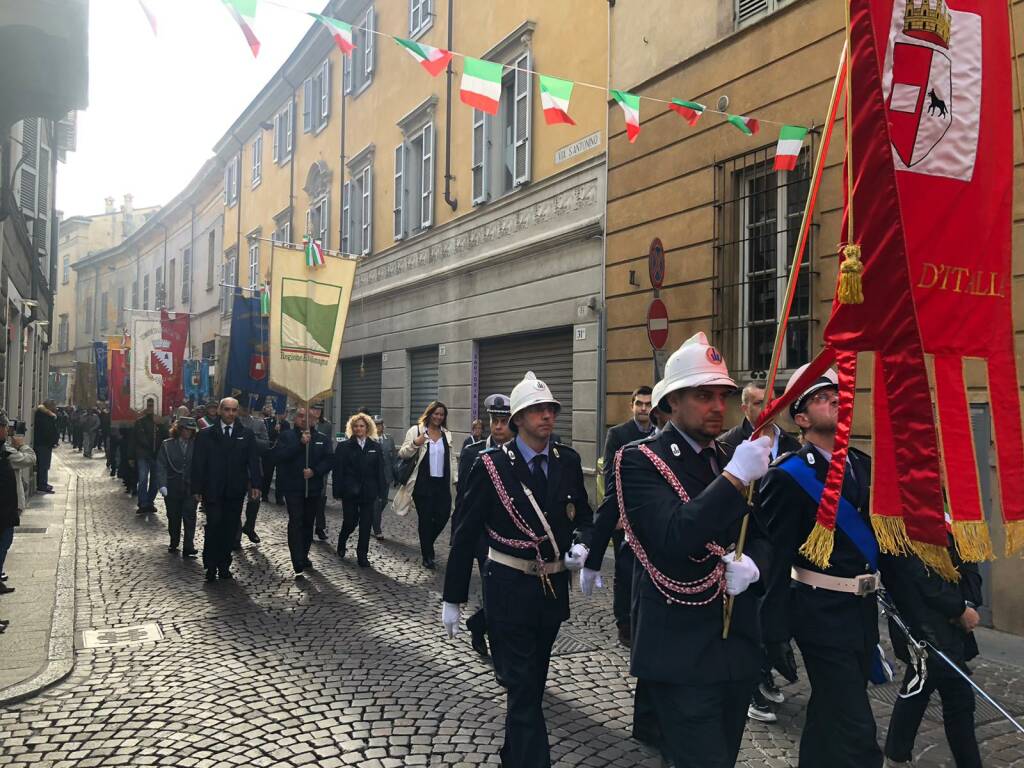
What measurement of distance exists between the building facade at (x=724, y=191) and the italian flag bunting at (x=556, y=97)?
95.7 inches

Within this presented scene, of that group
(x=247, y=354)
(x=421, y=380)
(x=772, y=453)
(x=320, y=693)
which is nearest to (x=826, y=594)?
(x=772, y=453)

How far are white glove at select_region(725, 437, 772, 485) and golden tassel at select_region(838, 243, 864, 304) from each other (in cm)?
63

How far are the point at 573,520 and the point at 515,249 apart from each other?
10.9 m

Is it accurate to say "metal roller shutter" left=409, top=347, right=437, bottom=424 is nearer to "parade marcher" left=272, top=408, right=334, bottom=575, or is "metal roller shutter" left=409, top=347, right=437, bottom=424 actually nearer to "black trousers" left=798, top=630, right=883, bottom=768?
"parade marcher" left=272, top=408, right=334, bottom=575

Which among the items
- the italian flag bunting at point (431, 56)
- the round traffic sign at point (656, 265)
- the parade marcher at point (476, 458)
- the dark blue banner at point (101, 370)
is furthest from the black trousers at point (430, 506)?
the dark blue banner at point (101, 370)

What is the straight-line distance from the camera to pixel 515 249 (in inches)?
575

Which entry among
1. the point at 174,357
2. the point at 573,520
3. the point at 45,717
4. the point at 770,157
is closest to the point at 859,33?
the point at 573,520

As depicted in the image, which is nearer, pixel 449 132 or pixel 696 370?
pixel 696 370

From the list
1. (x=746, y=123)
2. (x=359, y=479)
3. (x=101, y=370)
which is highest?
(x=746, y=123)

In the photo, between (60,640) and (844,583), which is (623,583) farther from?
(60,640)

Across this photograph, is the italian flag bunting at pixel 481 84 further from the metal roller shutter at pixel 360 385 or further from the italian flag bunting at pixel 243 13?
the metal roller shutter at pixel 360 385

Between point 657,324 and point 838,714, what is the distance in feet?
21.5

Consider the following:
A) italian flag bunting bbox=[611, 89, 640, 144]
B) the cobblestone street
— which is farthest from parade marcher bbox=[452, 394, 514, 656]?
italian flag bunting bbox=[611, 89, 640, 144]

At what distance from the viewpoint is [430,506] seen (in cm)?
933
